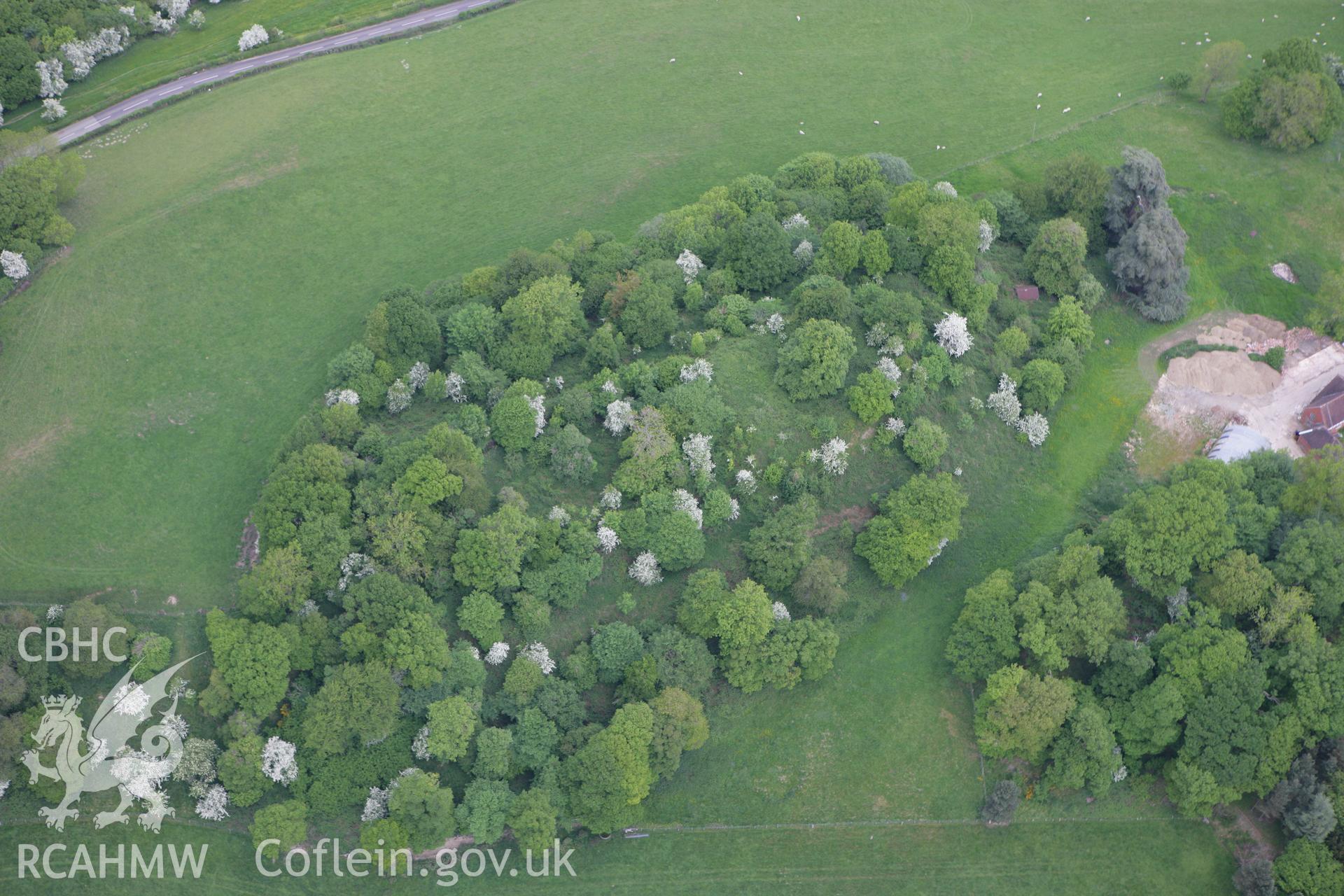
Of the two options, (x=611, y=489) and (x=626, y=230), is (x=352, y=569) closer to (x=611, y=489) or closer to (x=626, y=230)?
(x=611, y=489)

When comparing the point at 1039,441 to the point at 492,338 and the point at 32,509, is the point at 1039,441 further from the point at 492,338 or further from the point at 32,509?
the point at 32,509

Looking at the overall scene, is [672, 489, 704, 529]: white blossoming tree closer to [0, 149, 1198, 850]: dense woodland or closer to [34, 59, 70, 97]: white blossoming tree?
[0, 149, 1198, 850]: dense woodland

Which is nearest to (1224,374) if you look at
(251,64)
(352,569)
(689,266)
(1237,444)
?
(1237,444)

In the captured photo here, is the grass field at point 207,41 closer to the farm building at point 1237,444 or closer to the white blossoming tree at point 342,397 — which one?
the white blossoming tree at point 342,397

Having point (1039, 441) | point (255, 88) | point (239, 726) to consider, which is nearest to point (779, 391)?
point (1039, 441)

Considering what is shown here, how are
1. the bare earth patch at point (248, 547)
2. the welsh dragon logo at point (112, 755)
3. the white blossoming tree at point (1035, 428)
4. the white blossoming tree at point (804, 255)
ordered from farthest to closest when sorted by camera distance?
the white blossoming tree at point (804, 255) → the white blossoming tree at point (1035, 428) → the bare earth patch at point (248, 547) → the welsh dragon logo at point (112, 755)

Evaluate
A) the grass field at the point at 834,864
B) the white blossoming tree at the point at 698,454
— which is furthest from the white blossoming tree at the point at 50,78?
the white blossoming tree at the point at 698,454

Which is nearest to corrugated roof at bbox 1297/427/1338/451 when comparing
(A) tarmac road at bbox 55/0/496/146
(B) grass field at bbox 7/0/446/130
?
(A) tarmac road at bbox 55/0/496/146
